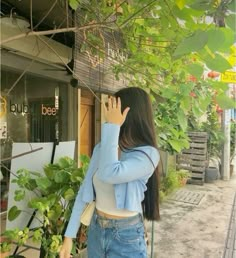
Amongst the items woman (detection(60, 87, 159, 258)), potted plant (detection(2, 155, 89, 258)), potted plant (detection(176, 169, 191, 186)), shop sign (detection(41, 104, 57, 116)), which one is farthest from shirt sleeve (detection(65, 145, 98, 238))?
potted plant (detection(176, 169, 191, 186))

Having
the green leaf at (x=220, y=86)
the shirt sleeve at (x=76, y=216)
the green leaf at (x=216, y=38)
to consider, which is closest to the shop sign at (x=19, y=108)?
the shirt sleeve at (x=76, y=216)

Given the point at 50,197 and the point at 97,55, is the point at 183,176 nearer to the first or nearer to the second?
the point at 97,55

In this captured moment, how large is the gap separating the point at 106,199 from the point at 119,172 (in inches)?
11.1

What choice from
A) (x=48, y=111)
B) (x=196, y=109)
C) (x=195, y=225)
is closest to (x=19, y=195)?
(x=196, y=109)

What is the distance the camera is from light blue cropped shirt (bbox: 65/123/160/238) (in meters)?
1.63

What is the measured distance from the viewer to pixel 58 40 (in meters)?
4.11

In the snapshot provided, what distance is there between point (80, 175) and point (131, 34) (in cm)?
132

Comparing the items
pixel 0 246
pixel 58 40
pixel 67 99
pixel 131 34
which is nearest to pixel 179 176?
pixel 67 99

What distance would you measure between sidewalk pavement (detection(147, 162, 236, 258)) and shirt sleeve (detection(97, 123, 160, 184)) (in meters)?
1.81

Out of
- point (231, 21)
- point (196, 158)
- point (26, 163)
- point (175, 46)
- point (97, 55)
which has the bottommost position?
point (196, 158)

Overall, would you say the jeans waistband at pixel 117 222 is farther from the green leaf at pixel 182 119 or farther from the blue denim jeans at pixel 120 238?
the green leaf at pixel 182 119

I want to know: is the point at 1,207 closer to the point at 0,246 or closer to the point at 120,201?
the point at 0,246

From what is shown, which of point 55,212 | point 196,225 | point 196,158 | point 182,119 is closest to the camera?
point 182,119

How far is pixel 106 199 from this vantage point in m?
1.81
